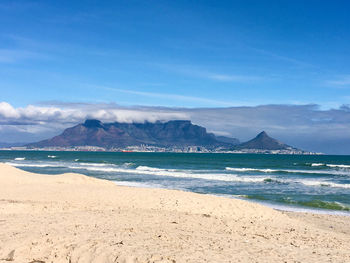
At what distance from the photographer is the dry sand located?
7.27 metres

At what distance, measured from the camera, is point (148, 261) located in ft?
21.4

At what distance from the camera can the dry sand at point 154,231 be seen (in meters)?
7.27

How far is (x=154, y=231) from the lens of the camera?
364 inches

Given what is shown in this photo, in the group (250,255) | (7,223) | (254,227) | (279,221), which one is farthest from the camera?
(279,221)

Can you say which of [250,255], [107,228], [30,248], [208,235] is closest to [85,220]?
[107,228]

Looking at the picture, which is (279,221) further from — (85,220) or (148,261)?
(148,261)

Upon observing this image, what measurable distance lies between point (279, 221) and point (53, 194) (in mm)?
10135

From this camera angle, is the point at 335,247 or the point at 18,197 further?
the point at 18,197

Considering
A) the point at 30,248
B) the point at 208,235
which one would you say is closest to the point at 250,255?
the point at 208,235

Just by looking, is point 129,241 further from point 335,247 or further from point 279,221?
point 279,221

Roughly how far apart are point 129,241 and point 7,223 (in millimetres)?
4374

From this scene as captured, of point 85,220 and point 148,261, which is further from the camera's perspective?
point 85,220

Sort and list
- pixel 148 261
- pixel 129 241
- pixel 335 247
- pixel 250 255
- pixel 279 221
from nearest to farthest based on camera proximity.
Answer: pixel 148 261 → pixel 250 255 → pixel 129 241 → pixel 335 247 → pixel 279 221

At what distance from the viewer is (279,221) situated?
1281 centimetres
